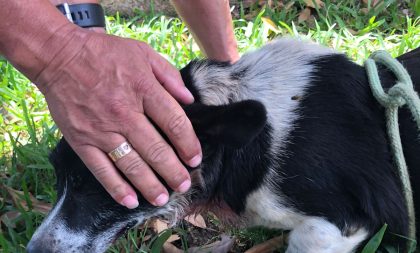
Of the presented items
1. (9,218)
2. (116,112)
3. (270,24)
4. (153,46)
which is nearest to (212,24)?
(153,46)

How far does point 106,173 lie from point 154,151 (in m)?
0.18

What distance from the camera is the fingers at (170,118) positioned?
1.99 metres

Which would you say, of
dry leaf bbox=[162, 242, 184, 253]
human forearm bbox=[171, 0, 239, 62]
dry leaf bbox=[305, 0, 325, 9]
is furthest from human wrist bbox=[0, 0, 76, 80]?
dry leaf bbox=[305, 0, 325, 9]

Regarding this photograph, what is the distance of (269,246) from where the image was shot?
259cm

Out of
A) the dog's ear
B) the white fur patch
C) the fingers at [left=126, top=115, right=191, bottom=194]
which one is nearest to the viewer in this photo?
the dog's ear

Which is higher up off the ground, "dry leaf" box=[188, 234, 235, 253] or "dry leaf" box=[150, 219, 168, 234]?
"dry leaf" box=[150, 219, 168, 234]

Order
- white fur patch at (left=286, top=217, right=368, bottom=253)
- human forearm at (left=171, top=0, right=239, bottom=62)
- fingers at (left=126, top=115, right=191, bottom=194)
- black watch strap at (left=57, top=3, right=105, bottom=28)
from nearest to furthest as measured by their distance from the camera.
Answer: fingers at (left=126, top=115, right=191, bottom=194) < white fur patch at (left=286, top=217, right=368, bottom=253) < black watch strap at (left=57, top=3, right=105, bottom=28) < human forearm at (left=171, top=0, right=239, bottom=62)

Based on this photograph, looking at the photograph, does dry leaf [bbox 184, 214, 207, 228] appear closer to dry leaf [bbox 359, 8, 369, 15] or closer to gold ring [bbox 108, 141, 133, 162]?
gold ring [bbox 108, 141, 133, 162]

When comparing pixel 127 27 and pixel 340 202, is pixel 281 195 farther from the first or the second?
pixel 127 27

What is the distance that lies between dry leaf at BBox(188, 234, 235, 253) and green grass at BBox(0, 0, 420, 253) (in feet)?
0.24

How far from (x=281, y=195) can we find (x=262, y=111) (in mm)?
464

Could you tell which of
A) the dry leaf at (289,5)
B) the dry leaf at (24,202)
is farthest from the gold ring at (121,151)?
the dry leaf at (289,5)

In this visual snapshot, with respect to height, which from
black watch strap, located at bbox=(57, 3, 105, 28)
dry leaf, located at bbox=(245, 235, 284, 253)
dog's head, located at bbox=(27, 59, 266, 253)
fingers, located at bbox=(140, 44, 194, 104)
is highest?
black watch strap, located at bbox=(57, 3, 105, 28)

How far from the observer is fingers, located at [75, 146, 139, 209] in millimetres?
1989
